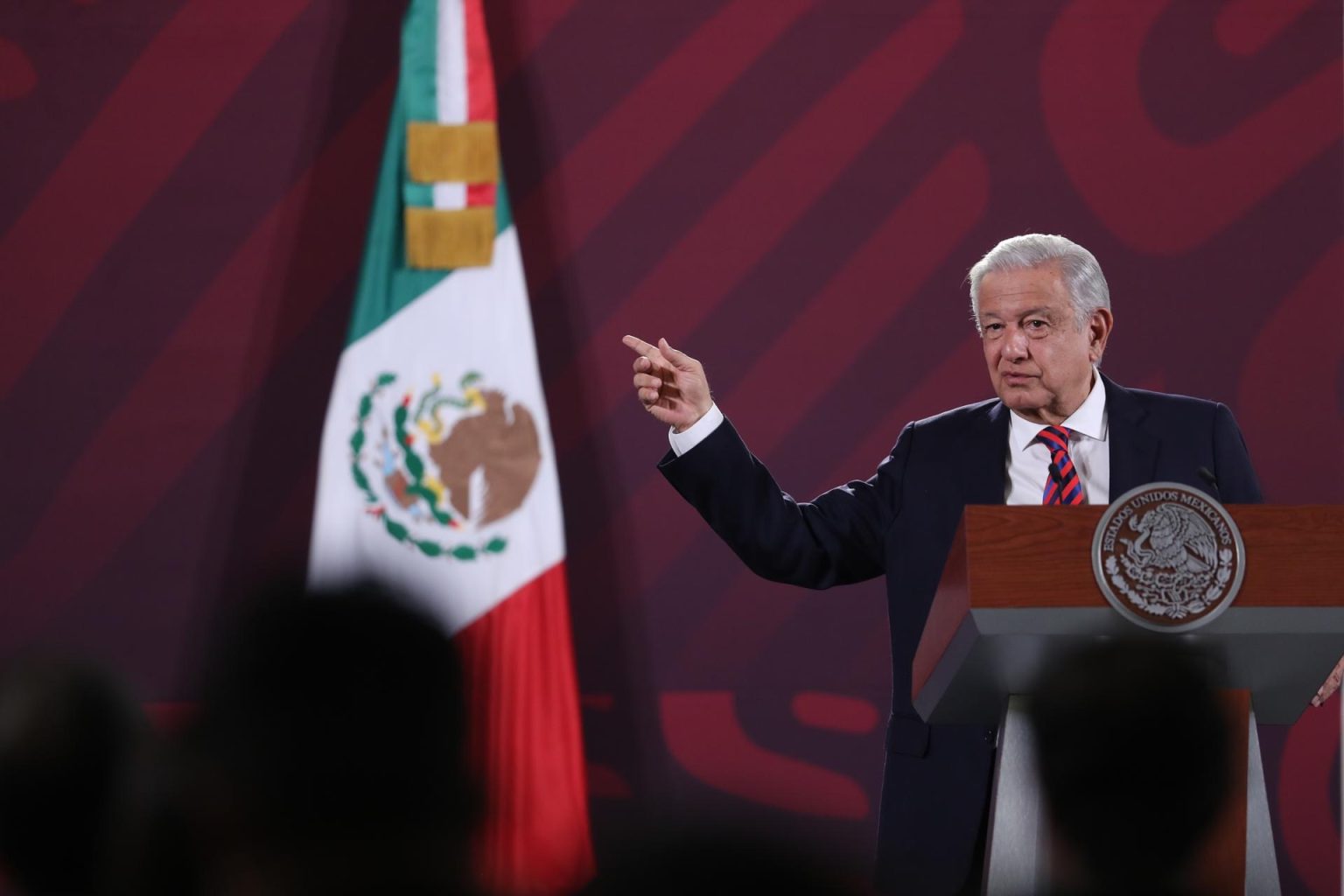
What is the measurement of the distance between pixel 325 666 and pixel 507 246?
356cm

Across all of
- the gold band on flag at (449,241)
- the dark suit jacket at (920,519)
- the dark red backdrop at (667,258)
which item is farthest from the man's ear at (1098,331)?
the gold band on flag at (449,241)

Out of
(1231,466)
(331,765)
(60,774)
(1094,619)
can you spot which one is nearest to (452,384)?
(1231,466)

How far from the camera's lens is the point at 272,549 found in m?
4.23

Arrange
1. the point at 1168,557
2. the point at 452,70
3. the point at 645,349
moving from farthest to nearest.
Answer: the point at 452,70
the point at 645,349
the point at 1168,557

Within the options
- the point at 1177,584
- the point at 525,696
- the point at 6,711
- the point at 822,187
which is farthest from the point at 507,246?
the point at 6,711

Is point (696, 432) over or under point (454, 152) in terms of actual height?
under

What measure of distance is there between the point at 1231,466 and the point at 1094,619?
2.83 ft

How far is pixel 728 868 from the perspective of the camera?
0.72 meters

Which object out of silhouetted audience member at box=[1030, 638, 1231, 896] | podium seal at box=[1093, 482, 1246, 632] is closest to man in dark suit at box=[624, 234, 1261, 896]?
podium seal at box=[1093, 482, 1246, 632]

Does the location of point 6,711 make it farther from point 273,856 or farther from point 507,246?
point 507,246

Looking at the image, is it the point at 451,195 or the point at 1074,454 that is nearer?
the point at 1074,454

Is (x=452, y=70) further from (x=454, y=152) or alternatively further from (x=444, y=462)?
(x=444, y=462)

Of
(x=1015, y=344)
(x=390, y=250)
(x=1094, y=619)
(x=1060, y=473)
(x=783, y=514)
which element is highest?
(x=390, y=250)

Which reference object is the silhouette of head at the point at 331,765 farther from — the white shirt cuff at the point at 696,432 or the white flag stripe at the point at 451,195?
the white flag stripe at the point at 451,195
